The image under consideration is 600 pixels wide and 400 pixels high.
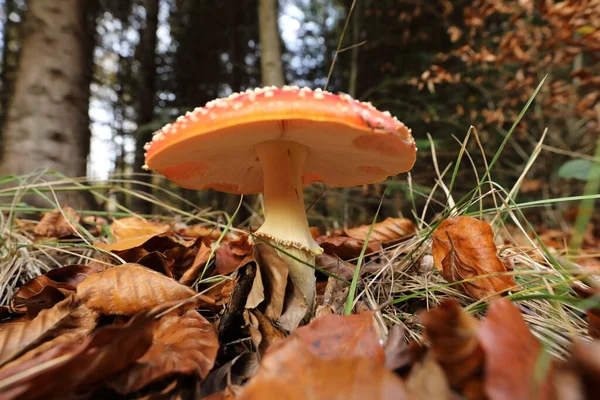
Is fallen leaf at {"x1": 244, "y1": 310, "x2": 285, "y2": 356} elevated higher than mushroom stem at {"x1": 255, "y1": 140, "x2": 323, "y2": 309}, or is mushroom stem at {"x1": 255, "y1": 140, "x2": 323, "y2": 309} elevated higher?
mushroom stem at {"x1": 255, "y1": 140, "x2": 323, "y2": 309}

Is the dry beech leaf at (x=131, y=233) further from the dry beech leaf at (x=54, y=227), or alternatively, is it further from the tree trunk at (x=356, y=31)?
the tree trunk at (x=356, y=31)

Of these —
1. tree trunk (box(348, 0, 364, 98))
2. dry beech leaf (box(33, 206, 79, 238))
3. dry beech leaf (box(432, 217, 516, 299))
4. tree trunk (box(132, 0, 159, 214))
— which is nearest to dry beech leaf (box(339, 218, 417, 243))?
dry beech leaf (box(432, 217, 516, 299))

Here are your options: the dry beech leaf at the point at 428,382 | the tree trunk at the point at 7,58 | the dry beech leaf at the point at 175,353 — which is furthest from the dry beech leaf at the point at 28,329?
the tree trunk at the point at 7,58

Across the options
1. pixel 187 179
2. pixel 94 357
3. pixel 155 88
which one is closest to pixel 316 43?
pixel 155 88

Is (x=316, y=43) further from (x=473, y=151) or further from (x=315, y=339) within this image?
(x=315, y=339)

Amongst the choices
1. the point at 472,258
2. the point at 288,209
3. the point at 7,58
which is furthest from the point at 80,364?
the point at 7,58

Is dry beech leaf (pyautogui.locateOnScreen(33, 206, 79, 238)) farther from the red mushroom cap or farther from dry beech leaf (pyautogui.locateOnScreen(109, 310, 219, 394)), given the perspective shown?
dry beech leaf (pyautogui.locateOnScreen(109, 310, 219, 394))

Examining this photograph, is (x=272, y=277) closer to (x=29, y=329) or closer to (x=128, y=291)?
(x=128, y=291)
